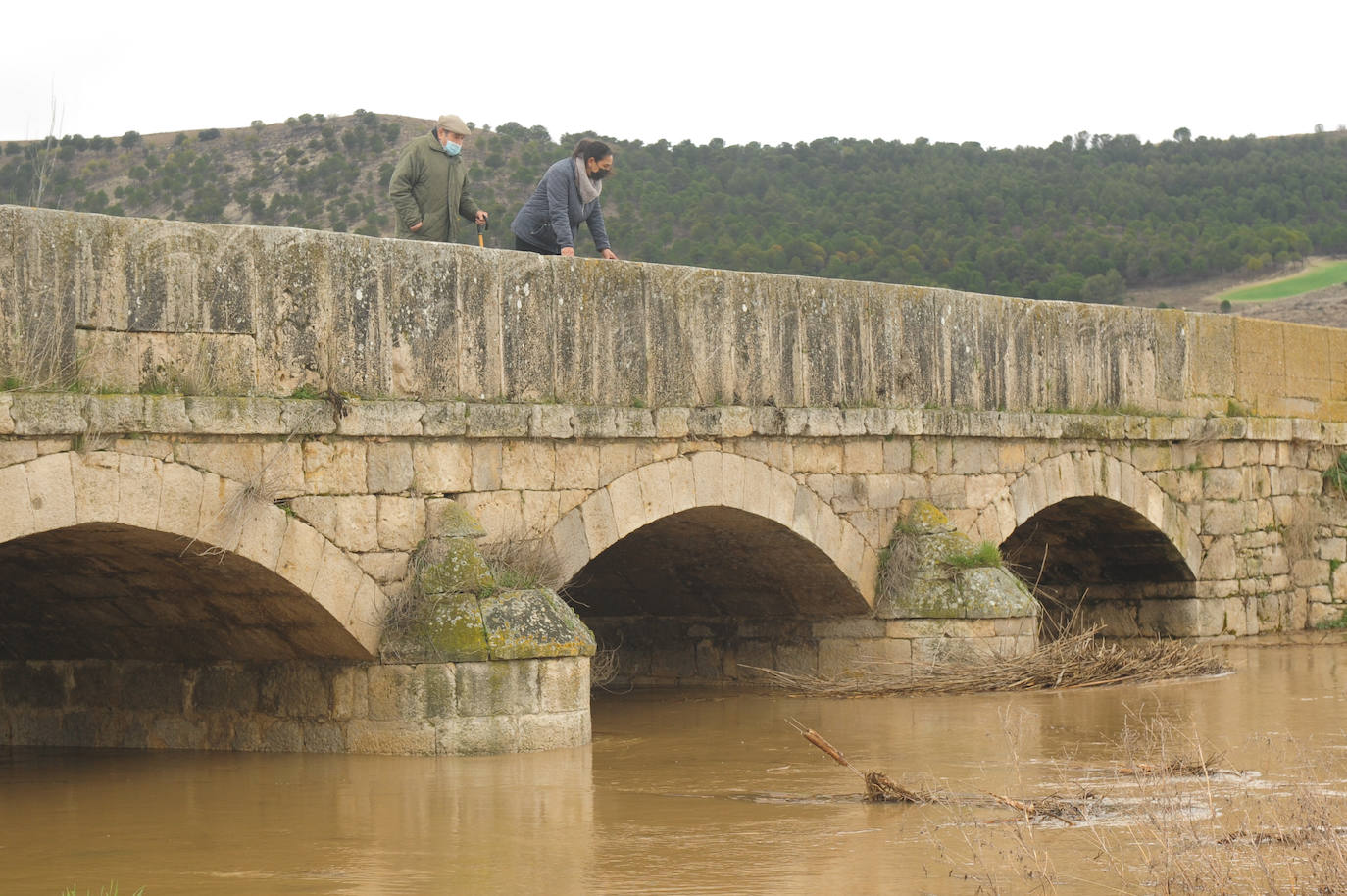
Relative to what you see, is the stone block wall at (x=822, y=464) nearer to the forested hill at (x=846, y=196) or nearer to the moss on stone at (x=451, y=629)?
the moss on stone at (x=451, y=629)

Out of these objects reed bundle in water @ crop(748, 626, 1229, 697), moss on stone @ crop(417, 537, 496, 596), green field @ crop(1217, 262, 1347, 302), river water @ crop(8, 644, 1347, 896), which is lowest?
river water @ crop(8, 644, 1347, 896)

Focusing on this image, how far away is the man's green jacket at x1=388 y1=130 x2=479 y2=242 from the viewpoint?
964cm

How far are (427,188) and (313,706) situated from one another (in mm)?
3103

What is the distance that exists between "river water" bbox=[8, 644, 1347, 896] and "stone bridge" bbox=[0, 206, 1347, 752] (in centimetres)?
49

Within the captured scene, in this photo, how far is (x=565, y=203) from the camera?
32.7 feet

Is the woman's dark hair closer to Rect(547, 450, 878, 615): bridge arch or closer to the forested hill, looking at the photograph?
Rect(547, 450, 878, 615): bridge arch

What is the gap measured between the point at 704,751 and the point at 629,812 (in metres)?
1.86

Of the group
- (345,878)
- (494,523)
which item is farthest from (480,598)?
(345,878)

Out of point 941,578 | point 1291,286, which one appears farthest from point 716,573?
point 1291,286

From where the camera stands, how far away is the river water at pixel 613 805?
5512mm

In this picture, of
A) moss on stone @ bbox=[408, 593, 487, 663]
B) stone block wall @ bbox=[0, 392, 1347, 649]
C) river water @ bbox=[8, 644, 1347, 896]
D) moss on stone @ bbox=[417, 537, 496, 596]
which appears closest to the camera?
river water @ bbox=[8, 644, 1347, 896]

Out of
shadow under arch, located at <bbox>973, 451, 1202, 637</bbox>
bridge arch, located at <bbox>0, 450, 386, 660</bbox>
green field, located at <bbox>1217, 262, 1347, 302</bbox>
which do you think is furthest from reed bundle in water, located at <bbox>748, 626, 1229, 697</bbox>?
green field, located at <bbox>1217, 262, 1347, 302</bbox>

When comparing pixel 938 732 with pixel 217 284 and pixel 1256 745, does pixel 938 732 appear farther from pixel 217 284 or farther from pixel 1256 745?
pixel 217 284

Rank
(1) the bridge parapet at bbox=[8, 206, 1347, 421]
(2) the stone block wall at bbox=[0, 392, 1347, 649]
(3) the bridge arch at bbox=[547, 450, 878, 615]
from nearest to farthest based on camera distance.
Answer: (1) the bridge parapet at bbox=[8, 206, 1347, 421]
(2) the stone block wall at bbox=[0, 392, 1347, 649]
(3) the bridge arch at bbox=[547, 450, 878, 615]
